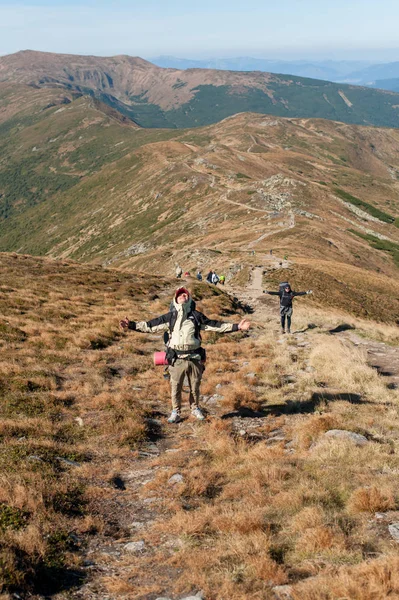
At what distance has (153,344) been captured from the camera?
1997cm

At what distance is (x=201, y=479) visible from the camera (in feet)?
Result: 26.3

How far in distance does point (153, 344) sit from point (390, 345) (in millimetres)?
11534

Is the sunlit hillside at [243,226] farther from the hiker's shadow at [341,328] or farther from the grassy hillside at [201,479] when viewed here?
the grassy hillside at [201,479]

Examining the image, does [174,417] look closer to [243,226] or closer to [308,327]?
[308,327]

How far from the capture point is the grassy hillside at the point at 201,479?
532 cm

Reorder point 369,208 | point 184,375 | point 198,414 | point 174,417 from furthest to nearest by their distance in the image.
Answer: point 369,208, point 174,417, point 198,414, point 184,375

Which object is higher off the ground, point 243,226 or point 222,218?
point 222,218

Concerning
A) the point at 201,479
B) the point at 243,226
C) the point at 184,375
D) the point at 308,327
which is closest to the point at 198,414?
the point at 184,375

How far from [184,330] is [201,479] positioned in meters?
3.69

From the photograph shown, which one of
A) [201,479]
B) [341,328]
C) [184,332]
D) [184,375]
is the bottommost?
[341,328]

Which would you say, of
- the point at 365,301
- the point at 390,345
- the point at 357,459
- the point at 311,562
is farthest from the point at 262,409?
the point at 365,301

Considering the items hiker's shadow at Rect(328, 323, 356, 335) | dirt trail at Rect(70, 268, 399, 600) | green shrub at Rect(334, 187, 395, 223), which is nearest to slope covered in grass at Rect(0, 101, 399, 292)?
green shrub at Rect(334, 187, 395, 223)

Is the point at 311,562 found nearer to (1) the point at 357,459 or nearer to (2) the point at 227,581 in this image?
(2) the point at 227,581

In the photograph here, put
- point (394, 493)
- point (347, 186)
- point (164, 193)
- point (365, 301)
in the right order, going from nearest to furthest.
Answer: point (394, 493), point (365, 301), point (164, 193), point (347, 186)
